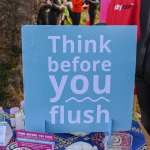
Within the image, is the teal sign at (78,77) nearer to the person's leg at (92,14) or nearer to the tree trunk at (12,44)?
the tree trunk at (12,44)

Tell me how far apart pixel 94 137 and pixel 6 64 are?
1.39m

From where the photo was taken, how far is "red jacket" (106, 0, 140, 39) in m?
1.60

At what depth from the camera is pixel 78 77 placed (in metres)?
1.09

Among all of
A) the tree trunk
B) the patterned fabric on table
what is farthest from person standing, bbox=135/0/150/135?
the tree trunk

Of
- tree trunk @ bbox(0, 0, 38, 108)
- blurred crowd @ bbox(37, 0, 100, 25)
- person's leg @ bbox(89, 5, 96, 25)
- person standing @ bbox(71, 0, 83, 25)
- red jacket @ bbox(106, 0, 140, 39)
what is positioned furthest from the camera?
person's leg @ bbox(89, 5, 96, 25)

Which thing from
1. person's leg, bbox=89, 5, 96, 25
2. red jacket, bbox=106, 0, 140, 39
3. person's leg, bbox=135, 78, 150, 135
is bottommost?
person's leg, bbox=135, 78, 150, 135

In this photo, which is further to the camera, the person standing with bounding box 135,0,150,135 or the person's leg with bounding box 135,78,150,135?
the person's leg with bounding box 135,78,150,135

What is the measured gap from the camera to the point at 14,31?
2.39 m

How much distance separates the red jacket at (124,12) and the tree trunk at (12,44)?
3.00 ft

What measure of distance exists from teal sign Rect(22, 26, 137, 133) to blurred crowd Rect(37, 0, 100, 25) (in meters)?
3.90

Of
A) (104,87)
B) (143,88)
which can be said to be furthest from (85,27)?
(143,88)

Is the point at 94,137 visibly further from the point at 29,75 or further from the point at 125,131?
the point at 29,75

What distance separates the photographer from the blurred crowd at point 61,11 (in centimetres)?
505

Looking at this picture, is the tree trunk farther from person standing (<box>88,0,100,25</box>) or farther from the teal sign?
person standing (<box>88,0,100,25</box>)
